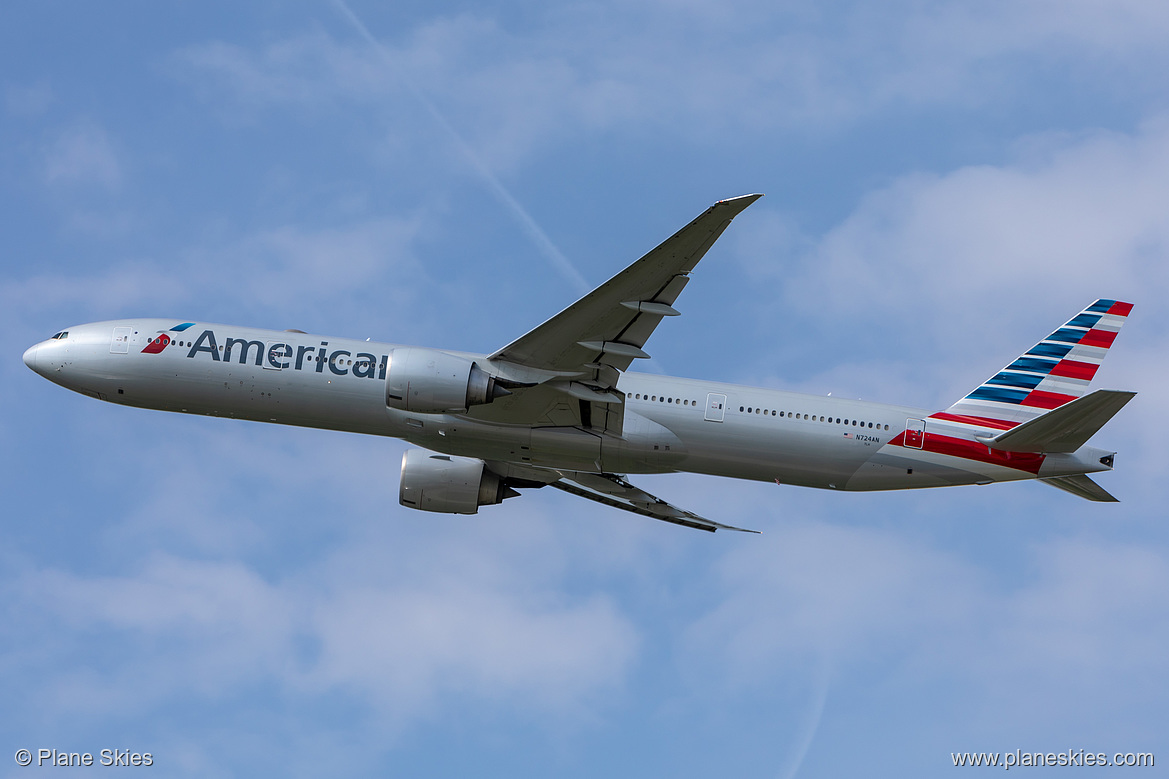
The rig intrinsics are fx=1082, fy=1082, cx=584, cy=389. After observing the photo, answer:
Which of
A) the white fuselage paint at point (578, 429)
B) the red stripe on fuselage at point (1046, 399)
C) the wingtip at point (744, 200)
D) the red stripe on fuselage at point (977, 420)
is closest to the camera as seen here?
the wingtip at point (744, 200)

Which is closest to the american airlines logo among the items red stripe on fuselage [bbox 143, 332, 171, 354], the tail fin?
red stripe on fuselage [bbox 143, 332, 171, 354]

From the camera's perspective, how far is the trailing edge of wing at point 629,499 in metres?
36.6

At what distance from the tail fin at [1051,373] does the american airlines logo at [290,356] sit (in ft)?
58.6

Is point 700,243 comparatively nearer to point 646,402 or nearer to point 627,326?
point 627,326

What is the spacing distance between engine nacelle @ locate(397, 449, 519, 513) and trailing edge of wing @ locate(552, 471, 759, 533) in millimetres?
3099

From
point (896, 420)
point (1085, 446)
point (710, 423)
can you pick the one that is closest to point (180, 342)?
point (710, 423)

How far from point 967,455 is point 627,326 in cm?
1175

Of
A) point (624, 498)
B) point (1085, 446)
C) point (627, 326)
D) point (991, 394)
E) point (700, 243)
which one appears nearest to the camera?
point (700, 243)

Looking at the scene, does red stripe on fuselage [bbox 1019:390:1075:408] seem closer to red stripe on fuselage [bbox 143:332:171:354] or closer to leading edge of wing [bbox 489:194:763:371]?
leading edge of wing [bbox 489:194:763:371]

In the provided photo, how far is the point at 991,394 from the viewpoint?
34.3 meters

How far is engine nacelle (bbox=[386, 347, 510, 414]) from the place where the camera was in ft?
94.4

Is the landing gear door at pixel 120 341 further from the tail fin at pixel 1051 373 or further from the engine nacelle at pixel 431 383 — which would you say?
the tail fin at pixel 1051 373

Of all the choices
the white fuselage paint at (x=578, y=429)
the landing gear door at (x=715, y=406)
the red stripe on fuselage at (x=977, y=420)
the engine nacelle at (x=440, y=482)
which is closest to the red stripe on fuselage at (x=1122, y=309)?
the red stripe on fuselage at (x=977, y=420)

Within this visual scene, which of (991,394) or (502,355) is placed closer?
(502,355)
